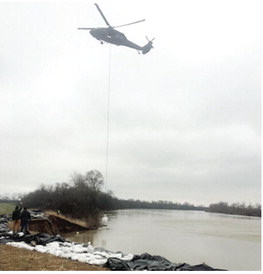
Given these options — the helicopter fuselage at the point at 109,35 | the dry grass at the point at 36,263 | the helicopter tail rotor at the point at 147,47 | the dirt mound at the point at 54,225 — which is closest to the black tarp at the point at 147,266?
the dry grass at the point at 36,263

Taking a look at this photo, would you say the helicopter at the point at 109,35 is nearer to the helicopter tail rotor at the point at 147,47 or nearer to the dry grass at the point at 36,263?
the helicopter tail rotor at the point at 147,47

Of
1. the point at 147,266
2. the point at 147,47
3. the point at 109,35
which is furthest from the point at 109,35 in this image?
the point at 147,266

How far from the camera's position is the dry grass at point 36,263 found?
6551 millimetres

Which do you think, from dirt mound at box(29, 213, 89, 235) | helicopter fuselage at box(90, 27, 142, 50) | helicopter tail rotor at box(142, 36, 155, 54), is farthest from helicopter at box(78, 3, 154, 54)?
dirt mound at box(29, 213, 89, 235)

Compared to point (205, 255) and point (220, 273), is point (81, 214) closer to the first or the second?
point (205, 255)

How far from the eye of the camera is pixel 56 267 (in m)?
6.68

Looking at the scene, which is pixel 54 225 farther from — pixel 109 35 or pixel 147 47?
pixel 109 35

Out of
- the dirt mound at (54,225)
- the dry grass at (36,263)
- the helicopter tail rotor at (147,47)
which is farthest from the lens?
the dirt mound at (54,225)

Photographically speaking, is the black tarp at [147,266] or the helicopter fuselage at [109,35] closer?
the black tarp at [147,266]

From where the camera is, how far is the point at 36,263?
6969 mm

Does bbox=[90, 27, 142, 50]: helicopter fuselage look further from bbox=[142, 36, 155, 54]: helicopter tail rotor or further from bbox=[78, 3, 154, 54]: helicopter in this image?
bbox=[142, 36, 155, 54]: helicopter tail rotor

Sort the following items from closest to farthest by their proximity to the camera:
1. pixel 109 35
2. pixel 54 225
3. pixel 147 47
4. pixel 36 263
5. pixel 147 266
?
pixel 36 263 < pixel 147 266 < pixel 109 35 < pixel 147 47 < pixel 54 225

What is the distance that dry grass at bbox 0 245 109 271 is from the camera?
655 centimetres

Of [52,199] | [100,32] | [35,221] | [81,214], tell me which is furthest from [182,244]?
[52,199]
